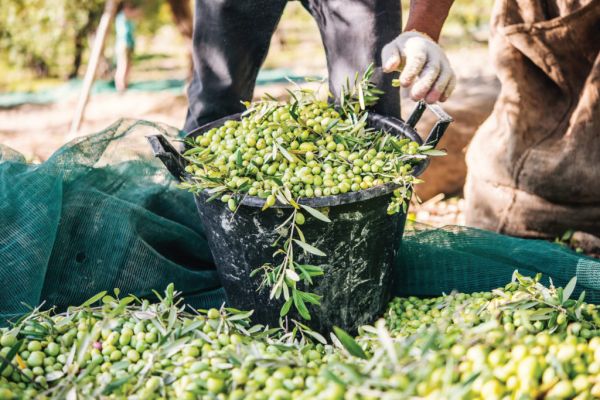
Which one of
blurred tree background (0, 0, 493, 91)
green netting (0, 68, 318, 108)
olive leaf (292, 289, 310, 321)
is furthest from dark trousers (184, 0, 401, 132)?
blurred tree background (0, 0, 493, 91)

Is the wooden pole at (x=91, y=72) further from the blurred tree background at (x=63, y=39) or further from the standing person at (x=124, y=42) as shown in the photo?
the blurred tree background at (x=63, y=39)

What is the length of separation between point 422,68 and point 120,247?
4.40 ft

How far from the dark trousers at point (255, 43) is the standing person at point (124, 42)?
696cm

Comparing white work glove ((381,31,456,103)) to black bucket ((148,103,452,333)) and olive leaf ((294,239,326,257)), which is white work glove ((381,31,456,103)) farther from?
olive leaf ((294,239,326,257))

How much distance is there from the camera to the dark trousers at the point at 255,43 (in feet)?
7.97

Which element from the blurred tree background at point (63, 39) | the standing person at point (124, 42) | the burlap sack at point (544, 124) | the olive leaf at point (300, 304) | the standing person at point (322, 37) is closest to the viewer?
the olive leaf at point (300, 304)

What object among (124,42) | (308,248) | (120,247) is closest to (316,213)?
(308,248)

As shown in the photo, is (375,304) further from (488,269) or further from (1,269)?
(1,269)

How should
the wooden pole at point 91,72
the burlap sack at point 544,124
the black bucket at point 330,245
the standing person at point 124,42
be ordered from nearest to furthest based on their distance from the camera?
the black bucket at point 330,245
the burlap sack at point 544,124
the wooden pole at point 91,72
the standing person at point 124,42

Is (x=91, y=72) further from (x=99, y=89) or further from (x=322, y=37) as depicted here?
(x=322, y=37)

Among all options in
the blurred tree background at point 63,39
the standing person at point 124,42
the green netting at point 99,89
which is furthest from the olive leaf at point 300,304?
the blurred tree background at point 63,39

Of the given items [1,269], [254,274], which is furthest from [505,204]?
[1,269]

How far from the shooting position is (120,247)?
239cm

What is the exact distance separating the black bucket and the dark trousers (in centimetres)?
39
